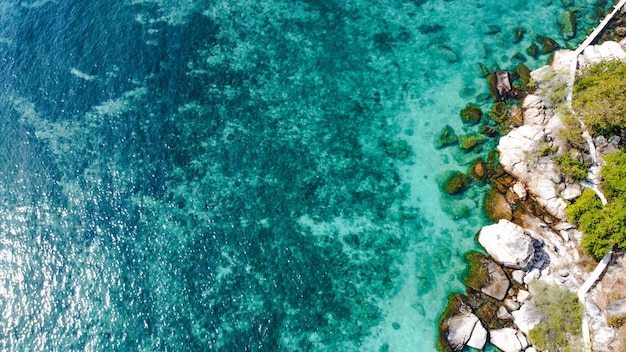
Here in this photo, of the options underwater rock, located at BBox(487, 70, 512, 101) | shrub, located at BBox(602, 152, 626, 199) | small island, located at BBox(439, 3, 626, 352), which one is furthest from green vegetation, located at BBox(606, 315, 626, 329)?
underwater rock, located at BBox(487, 70, 512, 101)

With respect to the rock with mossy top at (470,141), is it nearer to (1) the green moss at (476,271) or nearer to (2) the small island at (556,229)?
(2) the small island at (556,229)

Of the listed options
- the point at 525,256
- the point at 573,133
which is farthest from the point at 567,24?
the point at 525,256

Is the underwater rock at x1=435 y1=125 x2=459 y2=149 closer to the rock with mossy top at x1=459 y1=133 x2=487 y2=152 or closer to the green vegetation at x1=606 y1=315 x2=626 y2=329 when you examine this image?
the rock with mossy top at x1=459 y1=133 x2=487 y2=152

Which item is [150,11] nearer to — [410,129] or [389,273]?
[410,129]

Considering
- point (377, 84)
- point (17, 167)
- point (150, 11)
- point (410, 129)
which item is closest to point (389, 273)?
point (410, 129)

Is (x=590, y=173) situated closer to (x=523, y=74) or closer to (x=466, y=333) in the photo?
(x=523, y=74)

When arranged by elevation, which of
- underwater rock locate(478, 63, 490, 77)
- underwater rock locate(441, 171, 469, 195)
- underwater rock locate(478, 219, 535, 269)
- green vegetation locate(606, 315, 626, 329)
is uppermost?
underwater rock locate(478, 63, 490, 77)
